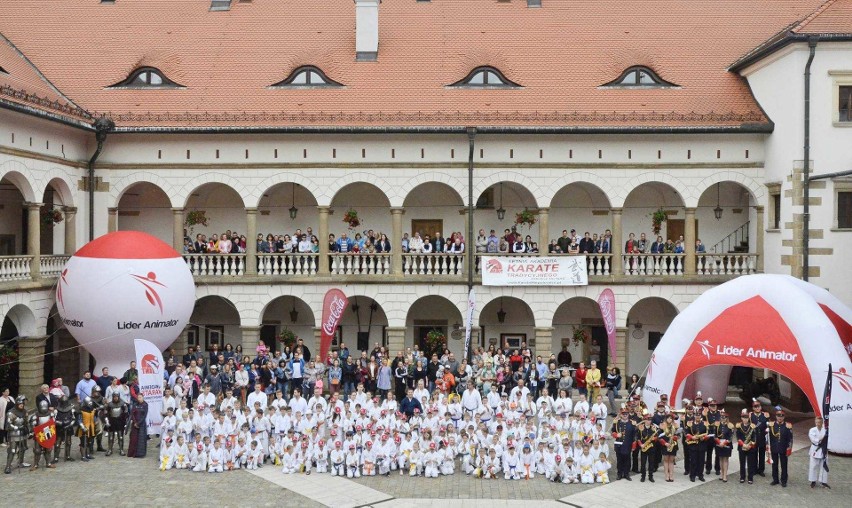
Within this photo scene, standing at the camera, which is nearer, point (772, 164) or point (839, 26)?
point (839, 26)

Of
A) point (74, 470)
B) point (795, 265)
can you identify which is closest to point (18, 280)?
point (74, 470)

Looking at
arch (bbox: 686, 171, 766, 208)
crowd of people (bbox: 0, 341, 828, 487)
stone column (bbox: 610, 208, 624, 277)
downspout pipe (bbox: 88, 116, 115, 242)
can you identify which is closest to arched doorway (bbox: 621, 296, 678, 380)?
stone column (bbox: 610, 208, 624, 277)

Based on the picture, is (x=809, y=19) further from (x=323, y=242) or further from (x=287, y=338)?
(x=287, y=338)

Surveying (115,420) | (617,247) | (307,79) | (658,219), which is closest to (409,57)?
(307,79)

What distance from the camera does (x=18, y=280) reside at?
1016 inches

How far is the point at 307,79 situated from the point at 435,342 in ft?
31.8

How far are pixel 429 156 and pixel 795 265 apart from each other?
11524 millimetres

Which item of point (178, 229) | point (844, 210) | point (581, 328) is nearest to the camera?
point (844, 210)

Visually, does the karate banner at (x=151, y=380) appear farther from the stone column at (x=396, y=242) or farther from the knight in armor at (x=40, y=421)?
the stone column at (x=396, y=242)

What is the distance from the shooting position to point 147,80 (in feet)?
103

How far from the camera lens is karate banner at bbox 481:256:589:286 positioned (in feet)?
97.5

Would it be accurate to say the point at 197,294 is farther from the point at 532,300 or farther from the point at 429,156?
the point at 532,300

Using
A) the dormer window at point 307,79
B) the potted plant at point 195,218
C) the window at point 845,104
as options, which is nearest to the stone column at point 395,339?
the potted plant at point 195,218

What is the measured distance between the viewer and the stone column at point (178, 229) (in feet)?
98.5
